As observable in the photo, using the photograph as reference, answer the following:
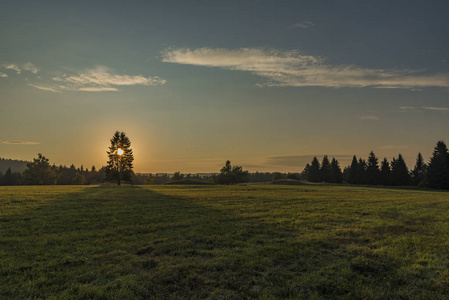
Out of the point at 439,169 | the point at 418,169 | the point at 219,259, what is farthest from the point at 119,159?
the point at 418,169

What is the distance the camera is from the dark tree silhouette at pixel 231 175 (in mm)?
98688

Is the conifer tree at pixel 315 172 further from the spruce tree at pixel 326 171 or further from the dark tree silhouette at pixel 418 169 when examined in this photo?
the dark tree silhouette at pixel 418 169

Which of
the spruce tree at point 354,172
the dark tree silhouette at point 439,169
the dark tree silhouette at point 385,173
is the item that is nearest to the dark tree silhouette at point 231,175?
the spruce tree at point 354,172

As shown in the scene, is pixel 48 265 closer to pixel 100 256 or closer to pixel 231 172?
pixel 100 256

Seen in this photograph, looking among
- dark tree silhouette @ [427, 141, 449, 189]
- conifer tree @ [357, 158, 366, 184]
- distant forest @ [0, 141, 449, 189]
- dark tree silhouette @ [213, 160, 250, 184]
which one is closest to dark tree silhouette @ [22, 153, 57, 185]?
distant forest @ [0, 141, 449, 189]

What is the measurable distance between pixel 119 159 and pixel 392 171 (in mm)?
96917

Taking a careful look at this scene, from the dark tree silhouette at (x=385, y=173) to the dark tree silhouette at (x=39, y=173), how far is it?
124 metres

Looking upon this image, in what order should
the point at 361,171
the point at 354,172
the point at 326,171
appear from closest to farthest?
the point at 361,171 < the point at 354,172 < the point at 326,171

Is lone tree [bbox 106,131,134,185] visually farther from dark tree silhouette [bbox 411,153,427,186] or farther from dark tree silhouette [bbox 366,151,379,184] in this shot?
dark tree silhouette [bbox 411,153,427,186]

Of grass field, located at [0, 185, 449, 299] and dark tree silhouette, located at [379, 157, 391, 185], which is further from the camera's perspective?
dark tree silhouette, located at [379, 157, 391, 185]

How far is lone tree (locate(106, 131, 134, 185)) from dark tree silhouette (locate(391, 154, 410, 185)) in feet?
305

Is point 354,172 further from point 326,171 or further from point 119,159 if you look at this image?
point 119,159

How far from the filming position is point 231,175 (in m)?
98.3

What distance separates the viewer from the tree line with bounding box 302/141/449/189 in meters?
77.4
